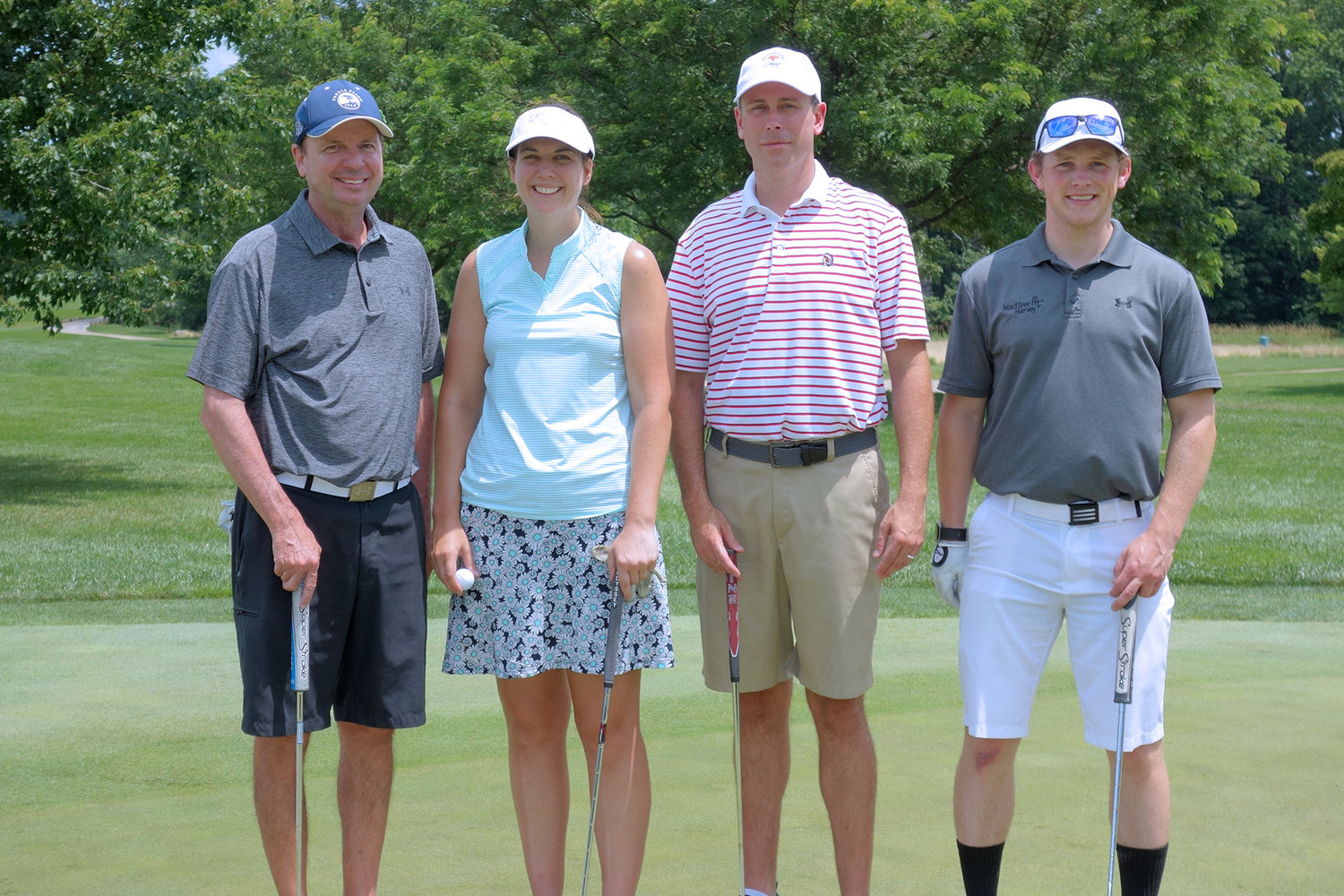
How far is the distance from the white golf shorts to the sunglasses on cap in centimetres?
80

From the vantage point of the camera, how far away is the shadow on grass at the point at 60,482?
13219mm

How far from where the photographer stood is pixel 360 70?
3331cm

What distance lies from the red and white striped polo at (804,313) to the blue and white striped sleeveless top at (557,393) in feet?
0.88

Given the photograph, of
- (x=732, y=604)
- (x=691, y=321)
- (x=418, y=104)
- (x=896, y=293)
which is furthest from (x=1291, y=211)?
(x=732, y=604)

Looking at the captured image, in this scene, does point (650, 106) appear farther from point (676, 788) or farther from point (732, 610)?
point (732, 610)

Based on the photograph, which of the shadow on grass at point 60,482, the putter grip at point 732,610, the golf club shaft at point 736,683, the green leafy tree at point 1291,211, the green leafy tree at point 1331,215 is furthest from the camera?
the green leafy tree at point 1291,211

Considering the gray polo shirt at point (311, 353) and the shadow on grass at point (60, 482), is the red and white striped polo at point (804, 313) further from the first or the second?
Answer: the shadow on grass at point (60, 482)

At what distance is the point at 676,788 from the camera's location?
12.6 ft

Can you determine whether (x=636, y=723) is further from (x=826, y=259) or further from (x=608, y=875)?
(x=826, y=259)

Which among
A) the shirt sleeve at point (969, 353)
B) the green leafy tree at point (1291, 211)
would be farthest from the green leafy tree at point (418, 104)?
the green leafy tree at point (1291, 211)

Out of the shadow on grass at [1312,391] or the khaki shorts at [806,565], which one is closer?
the khaki shorts at [806,565]

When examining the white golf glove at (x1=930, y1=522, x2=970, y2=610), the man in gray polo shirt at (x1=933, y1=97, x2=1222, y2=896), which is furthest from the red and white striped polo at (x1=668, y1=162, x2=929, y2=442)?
the white golf glove at (x1=930, y1=522, x2=970, y2=610)

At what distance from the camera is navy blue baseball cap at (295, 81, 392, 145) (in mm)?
3070

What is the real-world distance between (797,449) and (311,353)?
1122 millimetres
